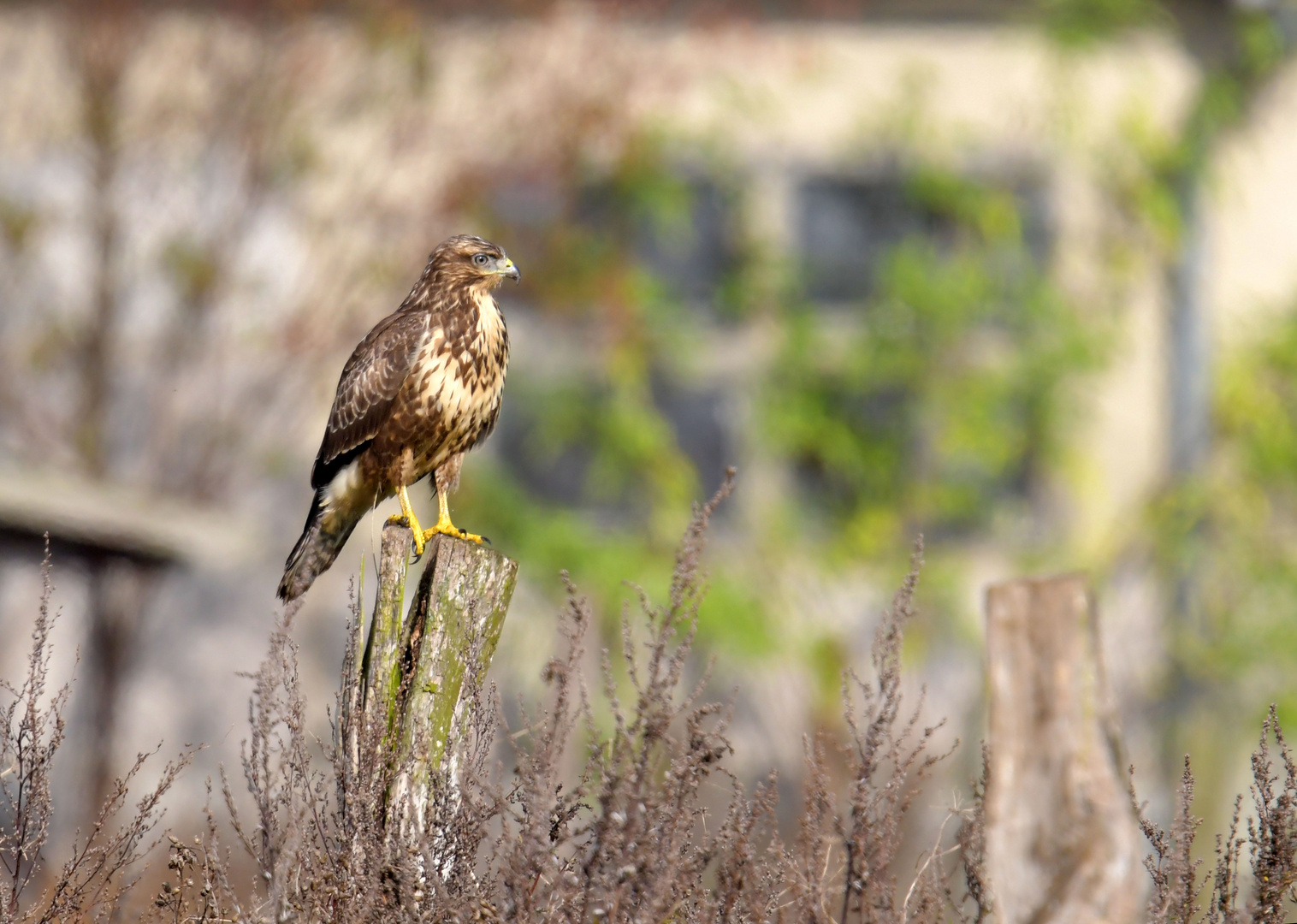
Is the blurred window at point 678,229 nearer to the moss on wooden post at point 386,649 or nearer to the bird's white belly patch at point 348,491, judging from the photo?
the bird's white belly patch at point 348,491

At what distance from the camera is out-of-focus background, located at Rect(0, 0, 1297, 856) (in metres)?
9.70

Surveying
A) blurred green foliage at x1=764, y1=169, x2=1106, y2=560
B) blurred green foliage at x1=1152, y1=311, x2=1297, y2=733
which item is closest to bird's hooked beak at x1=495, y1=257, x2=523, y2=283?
blurred green foliage at x1=764, y1=169, x2=1106, y2=560

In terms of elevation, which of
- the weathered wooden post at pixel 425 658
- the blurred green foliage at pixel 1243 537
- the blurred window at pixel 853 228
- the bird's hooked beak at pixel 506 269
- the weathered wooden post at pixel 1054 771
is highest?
the blurred window at pixel 853 228

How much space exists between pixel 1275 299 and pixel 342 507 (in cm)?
773

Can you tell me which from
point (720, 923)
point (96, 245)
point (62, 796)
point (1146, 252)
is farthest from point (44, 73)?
point (720, 923)

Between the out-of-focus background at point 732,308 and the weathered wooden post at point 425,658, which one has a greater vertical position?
the out-of-focus background at point 732,308

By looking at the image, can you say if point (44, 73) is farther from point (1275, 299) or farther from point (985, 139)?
point (1275, 299)

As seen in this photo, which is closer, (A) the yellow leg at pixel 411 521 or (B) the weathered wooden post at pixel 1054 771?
(B) the weathered wooden post at pixel 1054 771

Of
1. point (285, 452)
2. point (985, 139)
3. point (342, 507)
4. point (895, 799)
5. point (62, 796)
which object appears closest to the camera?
point (895, 799)

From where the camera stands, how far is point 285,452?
9.94 meters

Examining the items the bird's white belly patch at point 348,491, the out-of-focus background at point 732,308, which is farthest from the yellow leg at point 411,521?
the out-of-focus background at point 732,308

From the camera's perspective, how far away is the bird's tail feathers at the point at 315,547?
16.7 ft

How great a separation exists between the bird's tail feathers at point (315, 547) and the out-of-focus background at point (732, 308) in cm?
432

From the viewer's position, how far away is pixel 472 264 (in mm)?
5332
